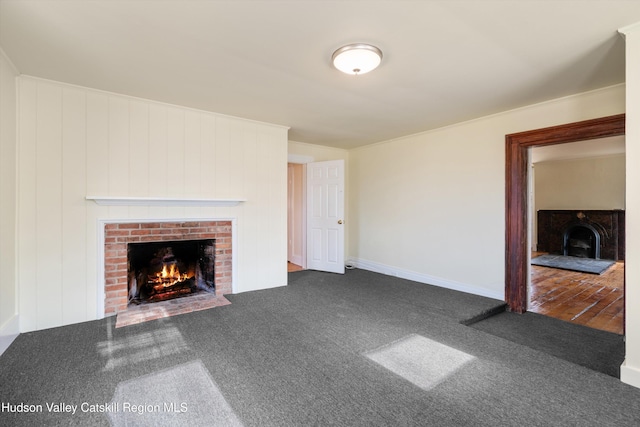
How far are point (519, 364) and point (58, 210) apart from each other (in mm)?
4279

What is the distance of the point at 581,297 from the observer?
13.2 ft

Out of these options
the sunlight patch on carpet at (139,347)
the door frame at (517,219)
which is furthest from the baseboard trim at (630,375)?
the sunlight patch on carpet at (139,347)

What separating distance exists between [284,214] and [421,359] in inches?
105

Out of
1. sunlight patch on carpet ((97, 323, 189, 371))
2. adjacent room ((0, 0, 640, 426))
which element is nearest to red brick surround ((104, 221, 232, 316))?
adjacent room ((0, 0, 640, 426))

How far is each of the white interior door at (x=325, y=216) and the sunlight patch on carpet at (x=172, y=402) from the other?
3.28 metres

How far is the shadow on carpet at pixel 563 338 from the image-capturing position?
2367 mm

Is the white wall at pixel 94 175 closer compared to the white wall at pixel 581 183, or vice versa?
the white wall at pixel 94 175

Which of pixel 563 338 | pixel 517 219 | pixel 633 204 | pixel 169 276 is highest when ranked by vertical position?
pixel 633 204

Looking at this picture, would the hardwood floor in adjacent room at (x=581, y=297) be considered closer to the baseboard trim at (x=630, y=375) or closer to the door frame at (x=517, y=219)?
the door frame at (x=517, y=219)

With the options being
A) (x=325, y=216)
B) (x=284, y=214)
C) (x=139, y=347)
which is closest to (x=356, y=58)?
(x=284, y=214)

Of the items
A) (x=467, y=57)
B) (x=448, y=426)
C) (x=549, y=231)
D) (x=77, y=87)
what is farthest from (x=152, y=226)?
(x=549, y=231)

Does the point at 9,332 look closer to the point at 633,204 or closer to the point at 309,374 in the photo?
the point at 309,374

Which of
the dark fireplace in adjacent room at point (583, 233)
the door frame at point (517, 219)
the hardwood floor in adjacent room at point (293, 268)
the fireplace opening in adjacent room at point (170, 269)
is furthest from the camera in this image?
the dark fireplace in adjacent room at point (583, 233)

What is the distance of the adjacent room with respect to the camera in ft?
5.86
